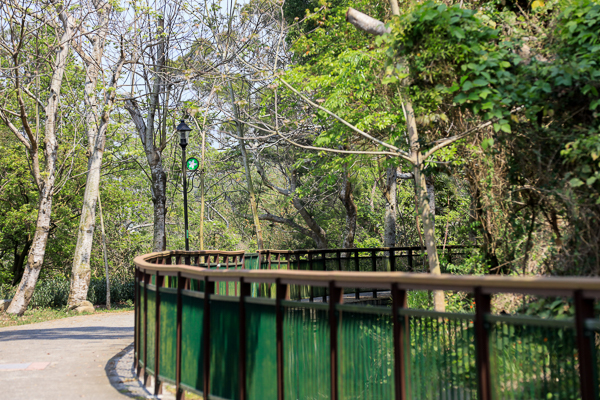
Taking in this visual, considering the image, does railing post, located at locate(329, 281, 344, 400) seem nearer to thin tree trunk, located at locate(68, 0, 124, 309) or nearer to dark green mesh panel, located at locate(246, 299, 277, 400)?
dark green mesh panel, located at locate(246, 299, 277, 400)

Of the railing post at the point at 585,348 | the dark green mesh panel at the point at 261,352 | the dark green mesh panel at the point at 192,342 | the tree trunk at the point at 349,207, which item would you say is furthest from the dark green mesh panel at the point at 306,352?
the tree trunk at the point at 349,207

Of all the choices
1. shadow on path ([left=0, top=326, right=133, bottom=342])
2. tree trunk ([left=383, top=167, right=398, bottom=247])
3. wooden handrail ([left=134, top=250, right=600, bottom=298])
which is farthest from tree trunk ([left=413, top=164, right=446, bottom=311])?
tree trunk ([left=383, top=167, right=398, bottom=247])

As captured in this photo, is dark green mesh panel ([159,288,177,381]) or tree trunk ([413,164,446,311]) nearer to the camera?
dark green mesh panel ([159,288,177,381])

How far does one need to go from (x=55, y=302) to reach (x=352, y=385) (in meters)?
23.8

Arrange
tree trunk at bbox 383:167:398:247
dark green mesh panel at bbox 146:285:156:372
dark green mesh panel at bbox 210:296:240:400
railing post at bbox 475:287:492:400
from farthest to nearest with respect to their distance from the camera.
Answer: tree trunk at bbox 383:167:398:247 < dark green mesh panel at bbox 146:285:156:372 < dark green mesh panel at bbox 210:296:240:400 < railing post at bbox 475:287:492:400

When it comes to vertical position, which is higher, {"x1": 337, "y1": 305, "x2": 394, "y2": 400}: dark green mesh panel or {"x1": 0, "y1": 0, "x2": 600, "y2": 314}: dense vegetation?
{"x1": 0, "y1": 0, "x2": 600, "y2": 314}: dense vegetation

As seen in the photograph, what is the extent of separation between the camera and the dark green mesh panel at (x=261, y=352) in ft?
15.4

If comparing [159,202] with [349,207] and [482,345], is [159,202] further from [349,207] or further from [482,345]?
[482,345]

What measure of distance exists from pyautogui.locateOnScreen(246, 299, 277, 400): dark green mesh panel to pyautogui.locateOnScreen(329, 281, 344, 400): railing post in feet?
2.12

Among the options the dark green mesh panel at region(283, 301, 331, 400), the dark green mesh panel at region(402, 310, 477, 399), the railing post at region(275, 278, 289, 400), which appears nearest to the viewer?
the dark green mesh panel at region(402, 310, 477, 399)

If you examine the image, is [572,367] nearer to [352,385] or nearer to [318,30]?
[352,385]

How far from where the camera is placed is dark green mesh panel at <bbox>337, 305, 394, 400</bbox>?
13.1 feet

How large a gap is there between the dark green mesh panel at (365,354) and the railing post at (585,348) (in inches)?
56.2

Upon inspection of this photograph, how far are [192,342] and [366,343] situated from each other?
2357 mm
